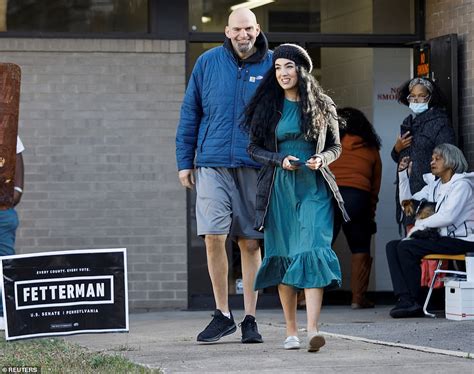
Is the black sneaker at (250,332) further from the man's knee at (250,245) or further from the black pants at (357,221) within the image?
the black pants at (357,221)

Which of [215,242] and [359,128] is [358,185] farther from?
[215,242]

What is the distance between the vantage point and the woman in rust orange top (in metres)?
11.8

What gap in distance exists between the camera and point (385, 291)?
40.6ft

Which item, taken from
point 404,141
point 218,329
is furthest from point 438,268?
point 218,329

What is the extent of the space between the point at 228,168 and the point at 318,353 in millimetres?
1423

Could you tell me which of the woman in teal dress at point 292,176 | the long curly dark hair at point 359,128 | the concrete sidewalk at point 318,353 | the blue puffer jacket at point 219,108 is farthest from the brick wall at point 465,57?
the woman in teal dress at point 292,176

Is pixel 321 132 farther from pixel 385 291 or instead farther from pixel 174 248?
pixel 385 291

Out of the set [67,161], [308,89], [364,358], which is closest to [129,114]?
[67,161]

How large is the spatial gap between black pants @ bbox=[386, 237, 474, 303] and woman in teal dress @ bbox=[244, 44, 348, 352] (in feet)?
9.04

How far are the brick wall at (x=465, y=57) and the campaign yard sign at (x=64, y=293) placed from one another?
4122 mm

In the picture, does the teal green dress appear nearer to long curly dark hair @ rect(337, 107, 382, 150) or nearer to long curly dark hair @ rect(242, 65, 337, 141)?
long curly dark hair @ rect(242, 65, 337, 141)

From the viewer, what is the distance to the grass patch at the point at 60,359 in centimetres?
674

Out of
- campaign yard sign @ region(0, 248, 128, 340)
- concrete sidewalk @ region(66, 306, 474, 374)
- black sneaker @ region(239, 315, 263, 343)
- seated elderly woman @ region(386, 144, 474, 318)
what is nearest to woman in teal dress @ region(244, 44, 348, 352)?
concrete sidewalk @ region(66, 306, 474, 374)

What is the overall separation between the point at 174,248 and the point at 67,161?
4.14ft
